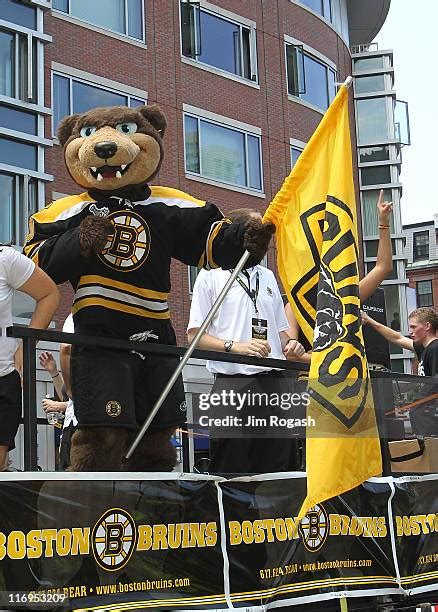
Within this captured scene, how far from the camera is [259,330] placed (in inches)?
224

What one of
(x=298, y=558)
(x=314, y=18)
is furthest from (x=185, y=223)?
(x=314, y=18)

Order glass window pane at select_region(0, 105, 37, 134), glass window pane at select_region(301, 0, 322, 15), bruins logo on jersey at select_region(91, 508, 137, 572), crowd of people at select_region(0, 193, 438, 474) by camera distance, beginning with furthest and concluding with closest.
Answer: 1. glass window pane at select_region(301, 0, 322, 15)
2. glass window pane at select_region(0, 105, 37, 134)
3. crowd of people at select_region(0, 193, 438, 474)
4. bruins logo on jersey at select_region(91, 508, 137, 572)

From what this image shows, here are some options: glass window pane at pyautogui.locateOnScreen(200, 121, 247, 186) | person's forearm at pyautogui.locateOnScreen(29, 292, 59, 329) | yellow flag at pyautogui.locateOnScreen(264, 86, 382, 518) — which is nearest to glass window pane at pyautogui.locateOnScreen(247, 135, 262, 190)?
glass window pane at pyautogui.locateOnScreen(200, 121, 247, 186)

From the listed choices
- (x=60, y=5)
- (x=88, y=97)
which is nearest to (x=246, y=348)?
(x=88, y=97)

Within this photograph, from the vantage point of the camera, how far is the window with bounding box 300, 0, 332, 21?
3055cm

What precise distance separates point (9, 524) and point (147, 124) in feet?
7.70

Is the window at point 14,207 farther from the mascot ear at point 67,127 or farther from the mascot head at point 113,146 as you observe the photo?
the mascot head at point 113,146

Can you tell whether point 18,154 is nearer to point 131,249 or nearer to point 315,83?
point 315,83

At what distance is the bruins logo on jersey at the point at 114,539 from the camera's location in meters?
4.39

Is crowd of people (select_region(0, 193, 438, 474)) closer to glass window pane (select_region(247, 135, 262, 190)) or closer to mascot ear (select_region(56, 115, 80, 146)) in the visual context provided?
mascot ear (select_region(56, 115, 80, 146))

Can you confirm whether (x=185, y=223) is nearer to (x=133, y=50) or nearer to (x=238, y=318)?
A: (x=238, y=318)

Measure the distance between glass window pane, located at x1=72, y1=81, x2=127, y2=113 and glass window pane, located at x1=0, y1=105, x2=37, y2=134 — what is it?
75.2 inches

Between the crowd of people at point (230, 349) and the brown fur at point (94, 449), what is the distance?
4.6 inches

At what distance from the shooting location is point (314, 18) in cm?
3034
